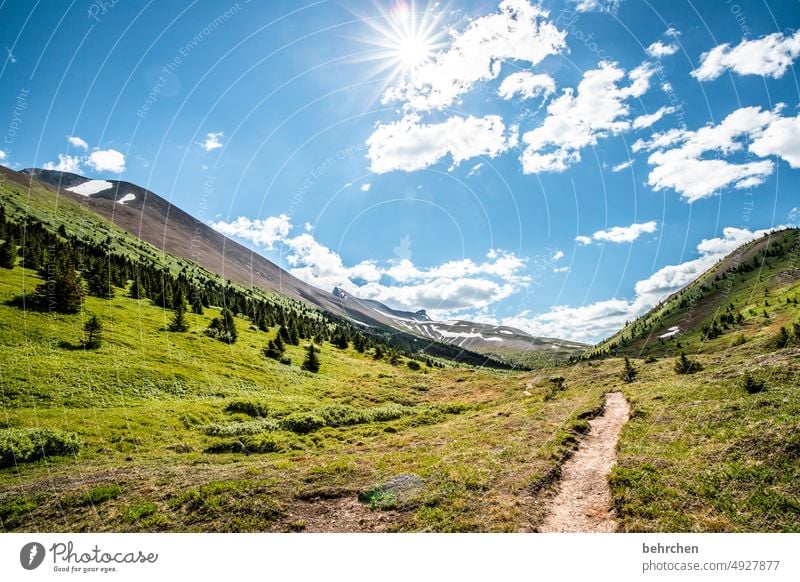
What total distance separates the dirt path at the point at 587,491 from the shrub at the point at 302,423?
21.4m

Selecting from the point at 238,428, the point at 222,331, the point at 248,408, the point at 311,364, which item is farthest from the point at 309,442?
the point at 222,331

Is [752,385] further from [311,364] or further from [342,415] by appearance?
[311,364]

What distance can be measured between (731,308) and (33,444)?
15487cm

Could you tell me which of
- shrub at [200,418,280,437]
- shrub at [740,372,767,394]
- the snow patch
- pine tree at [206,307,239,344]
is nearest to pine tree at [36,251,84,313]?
pine tree at [206,307,239,344]

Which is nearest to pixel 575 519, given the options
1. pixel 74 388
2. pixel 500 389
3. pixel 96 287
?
pixel 74 388

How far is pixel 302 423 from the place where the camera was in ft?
104

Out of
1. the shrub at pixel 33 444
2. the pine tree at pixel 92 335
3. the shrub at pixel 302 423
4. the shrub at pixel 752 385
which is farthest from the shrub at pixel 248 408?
the shrub at pixel 752 385

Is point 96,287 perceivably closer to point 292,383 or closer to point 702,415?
point 292,383

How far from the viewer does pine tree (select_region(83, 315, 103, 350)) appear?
117ft

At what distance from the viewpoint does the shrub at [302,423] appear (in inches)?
1208

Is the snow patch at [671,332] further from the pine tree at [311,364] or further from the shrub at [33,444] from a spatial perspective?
the shrub at [33,444]
